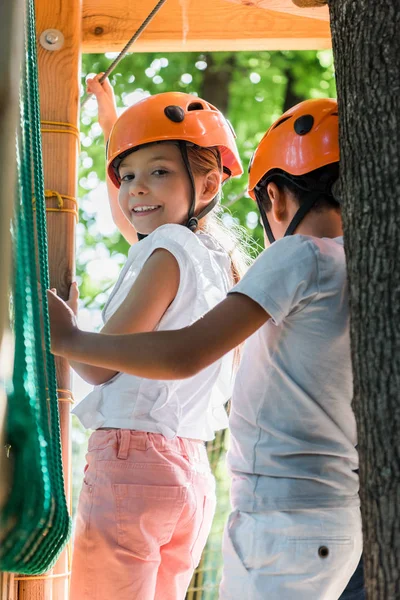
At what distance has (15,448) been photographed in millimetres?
1924

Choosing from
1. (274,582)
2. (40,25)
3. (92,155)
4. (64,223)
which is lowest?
(274,582)

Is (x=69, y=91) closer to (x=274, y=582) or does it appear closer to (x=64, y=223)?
(x=64, y=223)

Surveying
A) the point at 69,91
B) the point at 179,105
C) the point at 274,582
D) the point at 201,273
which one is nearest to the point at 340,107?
the point at 201,273

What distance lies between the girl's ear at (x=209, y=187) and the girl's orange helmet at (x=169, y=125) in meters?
0.11

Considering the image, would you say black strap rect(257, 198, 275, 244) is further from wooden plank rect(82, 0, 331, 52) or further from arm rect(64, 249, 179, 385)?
wooden plank rect(82, 0, 331, 52)

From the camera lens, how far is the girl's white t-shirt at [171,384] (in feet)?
9.26

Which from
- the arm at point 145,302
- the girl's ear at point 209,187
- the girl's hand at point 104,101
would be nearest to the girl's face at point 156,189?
the girl's ear at point 209,187

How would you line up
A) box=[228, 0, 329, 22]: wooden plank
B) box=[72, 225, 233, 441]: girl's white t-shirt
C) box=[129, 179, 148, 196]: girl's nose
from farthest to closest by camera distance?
box=[228, 0, 329, 22]: wooden plank < box=[129, 179, 148, 196]: girl's nose < box=[72, 225, 233, 441]: girl's white t-shirt

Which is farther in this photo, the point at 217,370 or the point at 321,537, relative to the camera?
the point at 217,370

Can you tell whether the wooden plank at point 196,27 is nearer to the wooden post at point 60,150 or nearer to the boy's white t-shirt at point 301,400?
the wooden post at point 60,150

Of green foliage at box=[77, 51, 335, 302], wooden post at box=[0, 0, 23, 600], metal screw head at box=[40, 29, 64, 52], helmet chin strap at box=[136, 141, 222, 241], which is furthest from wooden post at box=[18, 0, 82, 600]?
green foliage at box=[77, 51, 335, 302]

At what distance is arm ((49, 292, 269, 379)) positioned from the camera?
6.97 ft

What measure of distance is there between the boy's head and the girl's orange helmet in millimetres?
512

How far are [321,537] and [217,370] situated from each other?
91 centimetres
